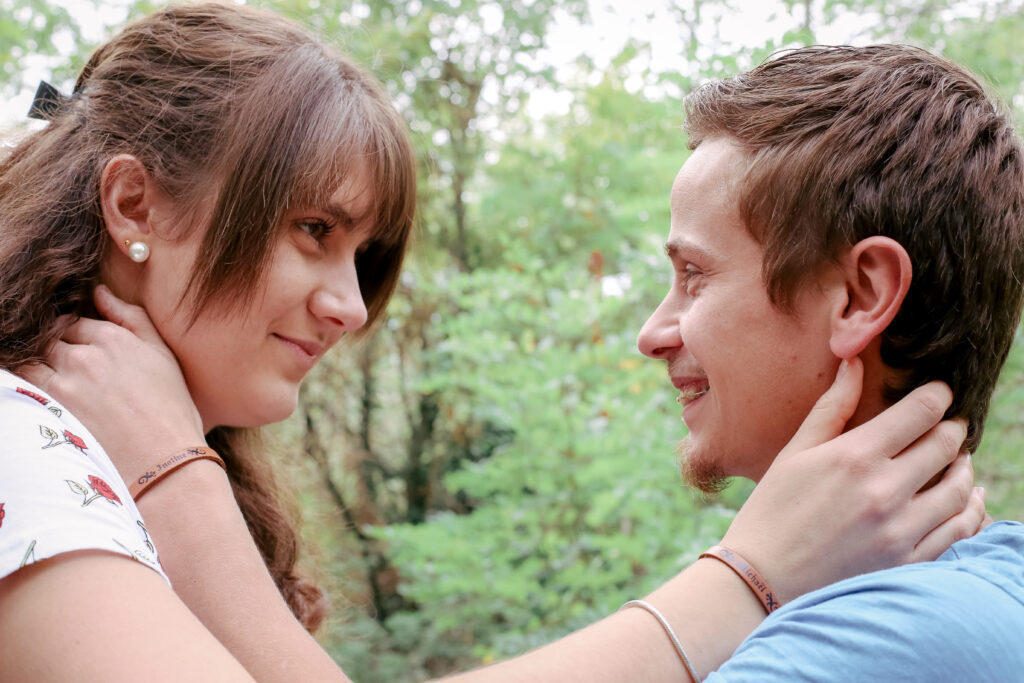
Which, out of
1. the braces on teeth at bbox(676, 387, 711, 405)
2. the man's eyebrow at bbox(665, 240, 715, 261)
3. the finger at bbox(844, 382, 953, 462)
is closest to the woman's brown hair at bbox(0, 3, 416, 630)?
the man's eyebrow at bbox(665, 240, 715, 261)

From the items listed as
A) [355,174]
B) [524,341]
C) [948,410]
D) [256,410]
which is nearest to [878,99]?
[948,410]

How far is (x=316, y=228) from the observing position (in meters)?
1.77

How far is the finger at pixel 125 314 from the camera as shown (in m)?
1.63

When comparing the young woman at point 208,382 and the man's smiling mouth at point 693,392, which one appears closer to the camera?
the young woman at point 208,382

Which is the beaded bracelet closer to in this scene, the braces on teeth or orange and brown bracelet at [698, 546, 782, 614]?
orange and brown bracelet at [698, 546, 782, 614]

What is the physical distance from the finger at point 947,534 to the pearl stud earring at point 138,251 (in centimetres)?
146

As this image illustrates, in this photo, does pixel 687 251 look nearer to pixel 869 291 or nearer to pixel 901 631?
pixel 869 291

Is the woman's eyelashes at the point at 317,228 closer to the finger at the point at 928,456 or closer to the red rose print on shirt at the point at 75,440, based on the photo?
the red rose print on shirt at the point at 75,440

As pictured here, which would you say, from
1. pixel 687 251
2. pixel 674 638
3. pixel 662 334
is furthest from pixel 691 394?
pixel 674 638

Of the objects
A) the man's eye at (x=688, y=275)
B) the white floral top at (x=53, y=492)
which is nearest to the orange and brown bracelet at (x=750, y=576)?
the man's eye at (x=688, y=275)

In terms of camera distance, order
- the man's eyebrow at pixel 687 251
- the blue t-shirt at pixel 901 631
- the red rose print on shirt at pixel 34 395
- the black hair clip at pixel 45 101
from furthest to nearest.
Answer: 1. the black hair clip at pixel 45 101
2. the man's eyebrow at pixel 687 251
3. the red rose print on shirt at pixel 34 395
4. the blue t-shirt at pixel 901 631

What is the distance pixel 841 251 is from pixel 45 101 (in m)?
1.68

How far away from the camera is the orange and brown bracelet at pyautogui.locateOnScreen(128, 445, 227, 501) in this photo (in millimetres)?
1405

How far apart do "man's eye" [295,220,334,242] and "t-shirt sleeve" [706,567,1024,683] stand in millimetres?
1132
